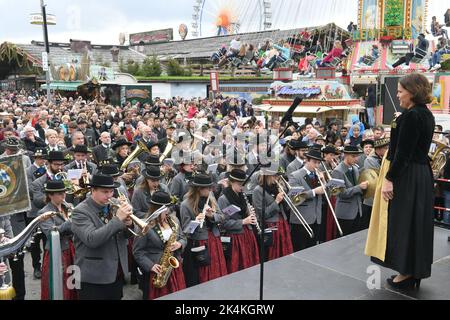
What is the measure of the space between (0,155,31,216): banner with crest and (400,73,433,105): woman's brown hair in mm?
4495

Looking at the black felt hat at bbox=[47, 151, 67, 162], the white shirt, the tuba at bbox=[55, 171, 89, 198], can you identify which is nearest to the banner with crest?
the tuba at bbox=[55, 171, 89, 198]

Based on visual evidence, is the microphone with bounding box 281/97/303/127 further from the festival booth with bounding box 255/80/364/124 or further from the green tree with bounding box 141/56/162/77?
the green tree with bounding box 141/56/162/77

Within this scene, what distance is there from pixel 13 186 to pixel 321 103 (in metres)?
18.6

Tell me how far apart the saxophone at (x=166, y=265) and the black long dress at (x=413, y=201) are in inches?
97.3

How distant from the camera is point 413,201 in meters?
3.46

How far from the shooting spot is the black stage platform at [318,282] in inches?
140

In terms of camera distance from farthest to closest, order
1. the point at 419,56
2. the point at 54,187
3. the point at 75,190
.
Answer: the point at 419,56, the point at 75,190, the point at 54,187

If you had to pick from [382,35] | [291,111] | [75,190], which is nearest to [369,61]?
[382,35]

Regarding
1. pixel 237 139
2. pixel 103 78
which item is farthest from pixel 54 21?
pixel 237 139

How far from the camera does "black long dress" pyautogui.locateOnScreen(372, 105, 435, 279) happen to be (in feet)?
11.1

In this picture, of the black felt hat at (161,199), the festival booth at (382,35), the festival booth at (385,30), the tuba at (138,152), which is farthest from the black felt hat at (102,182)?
the festival booth at (385,30)

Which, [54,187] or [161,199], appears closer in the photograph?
[161,199]

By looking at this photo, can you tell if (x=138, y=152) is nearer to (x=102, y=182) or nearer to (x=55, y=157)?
(x=55, y=157)
